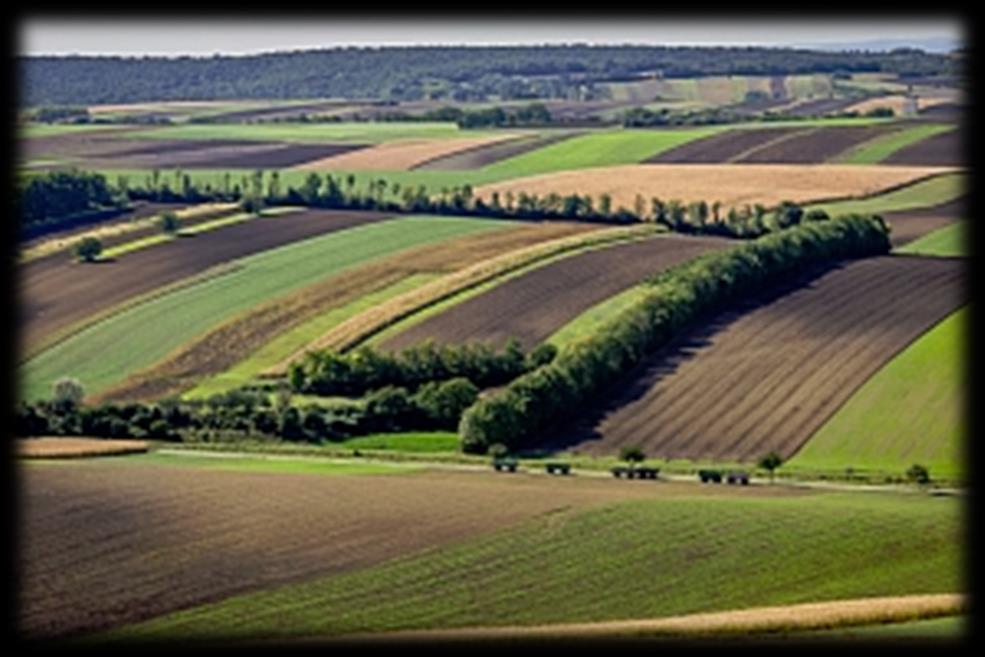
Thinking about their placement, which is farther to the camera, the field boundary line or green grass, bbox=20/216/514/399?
the field boundary line

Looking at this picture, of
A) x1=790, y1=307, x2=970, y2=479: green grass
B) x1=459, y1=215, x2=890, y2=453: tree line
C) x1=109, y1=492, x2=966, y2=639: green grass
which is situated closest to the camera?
x1=109, y1=492, x2=966, y2=639: green grass

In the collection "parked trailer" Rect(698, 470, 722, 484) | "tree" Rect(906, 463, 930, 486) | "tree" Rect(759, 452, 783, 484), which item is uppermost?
"tree" Rect(906, 463, 930, 486)

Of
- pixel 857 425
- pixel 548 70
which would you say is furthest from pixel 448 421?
pixel 548 70

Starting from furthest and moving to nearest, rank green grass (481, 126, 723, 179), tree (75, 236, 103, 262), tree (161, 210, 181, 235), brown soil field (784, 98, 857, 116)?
brown soil field (784, 98, 857, 116) < green grass (481, 126, 723, 179) < tree (161, 210, 181, 235) < tree (75, 236, 103, 262)

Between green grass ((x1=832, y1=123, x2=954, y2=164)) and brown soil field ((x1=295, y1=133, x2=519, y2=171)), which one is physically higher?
green grass ((x1=832, y1=123, x2=954, y2=164))

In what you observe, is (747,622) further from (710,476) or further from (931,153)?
(931,153)

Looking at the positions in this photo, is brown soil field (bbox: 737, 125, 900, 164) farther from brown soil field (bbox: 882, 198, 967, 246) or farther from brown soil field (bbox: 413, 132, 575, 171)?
brown soil field (bbox: 882, 198, 967, 246)

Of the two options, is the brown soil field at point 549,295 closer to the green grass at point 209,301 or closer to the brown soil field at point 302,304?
the brown soil field at point 302,304

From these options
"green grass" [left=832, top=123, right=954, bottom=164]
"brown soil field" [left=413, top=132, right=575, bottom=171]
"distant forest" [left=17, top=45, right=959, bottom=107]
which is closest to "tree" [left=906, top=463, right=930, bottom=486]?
"green grass" [left=832, top=123, right=954, bottom=164]
